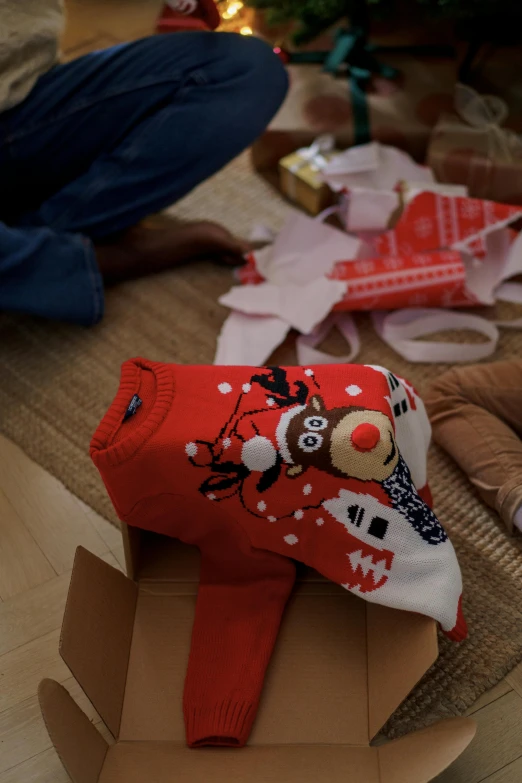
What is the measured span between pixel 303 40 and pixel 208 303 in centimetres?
49

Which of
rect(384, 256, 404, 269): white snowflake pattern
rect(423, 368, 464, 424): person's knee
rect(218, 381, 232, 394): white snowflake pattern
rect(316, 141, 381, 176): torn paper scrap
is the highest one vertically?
rect(218, 381, 232, 394): white snowflake pattern

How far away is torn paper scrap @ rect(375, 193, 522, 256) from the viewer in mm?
1077

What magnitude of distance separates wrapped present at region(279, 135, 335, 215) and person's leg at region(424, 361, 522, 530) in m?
0.41

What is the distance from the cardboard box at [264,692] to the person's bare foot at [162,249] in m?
0.48

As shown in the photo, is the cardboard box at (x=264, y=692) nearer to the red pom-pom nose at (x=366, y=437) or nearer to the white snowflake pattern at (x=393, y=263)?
the red pom-pom nose at (x=366, y=437)

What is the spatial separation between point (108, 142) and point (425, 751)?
2.89 ft

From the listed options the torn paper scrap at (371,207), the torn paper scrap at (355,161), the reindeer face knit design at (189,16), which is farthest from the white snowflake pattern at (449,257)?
the reindeer face knit design at (189,16)

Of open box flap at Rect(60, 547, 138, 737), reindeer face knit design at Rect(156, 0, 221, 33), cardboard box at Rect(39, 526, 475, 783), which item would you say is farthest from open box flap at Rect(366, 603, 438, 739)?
reindeer face knit design at Rect(156, 0, 221, 33)

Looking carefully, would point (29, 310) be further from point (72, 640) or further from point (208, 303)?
point (72, 640)

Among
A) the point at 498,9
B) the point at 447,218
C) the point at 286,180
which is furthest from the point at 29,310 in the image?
the point at 498,9

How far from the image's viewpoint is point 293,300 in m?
1.04

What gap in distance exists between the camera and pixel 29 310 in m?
1.01

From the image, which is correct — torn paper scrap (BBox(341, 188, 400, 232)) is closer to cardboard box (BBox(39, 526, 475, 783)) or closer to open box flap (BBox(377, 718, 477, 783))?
cardboard box (BBox(39, 526, 475, 783))

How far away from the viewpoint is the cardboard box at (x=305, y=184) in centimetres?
117
